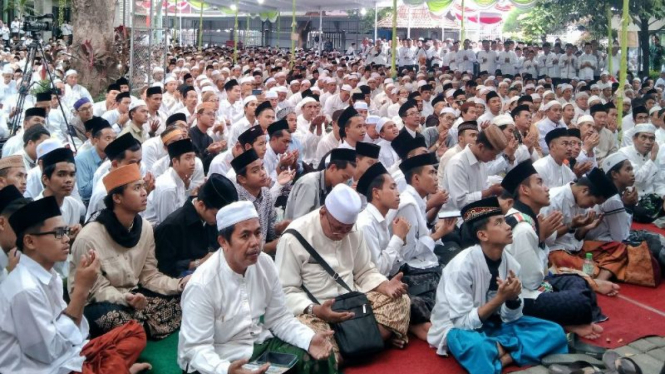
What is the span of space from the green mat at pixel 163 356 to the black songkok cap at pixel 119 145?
163 centimetres

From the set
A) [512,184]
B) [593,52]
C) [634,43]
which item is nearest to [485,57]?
[593,52]

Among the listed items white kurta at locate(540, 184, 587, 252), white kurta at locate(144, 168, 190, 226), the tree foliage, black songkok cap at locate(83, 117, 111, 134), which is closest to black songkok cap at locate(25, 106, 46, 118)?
black songkok cap at locate(83, 117, 111, 134)

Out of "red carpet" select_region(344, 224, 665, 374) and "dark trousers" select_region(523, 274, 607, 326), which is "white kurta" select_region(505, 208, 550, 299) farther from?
"red carpet" select_region(344, 224, 665, 374)

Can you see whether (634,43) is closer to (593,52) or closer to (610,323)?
(593,52)

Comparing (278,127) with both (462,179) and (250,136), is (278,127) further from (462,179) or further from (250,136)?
(462,179)

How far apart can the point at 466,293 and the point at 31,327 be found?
2.42 meters

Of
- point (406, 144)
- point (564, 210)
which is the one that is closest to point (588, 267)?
point (564, 210)

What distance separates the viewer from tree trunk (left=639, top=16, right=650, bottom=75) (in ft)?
56.9

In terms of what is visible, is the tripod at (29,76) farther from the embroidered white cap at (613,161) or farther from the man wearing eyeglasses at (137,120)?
the embroidered white cap at (613,161)

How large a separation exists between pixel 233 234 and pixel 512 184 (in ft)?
8.40

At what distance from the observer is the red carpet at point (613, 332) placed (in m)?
4.16

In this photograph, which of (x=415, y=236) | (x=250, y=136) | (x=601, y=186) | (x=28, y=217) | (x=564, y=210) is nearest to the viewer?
(x=28, y=217)

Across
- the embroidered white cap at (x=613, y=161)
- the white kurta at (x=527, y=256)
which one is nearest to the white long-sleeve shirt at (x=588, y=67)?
the embroidered white cap at (x=613, y=161)

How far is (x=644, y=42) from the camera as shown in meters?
18.1
